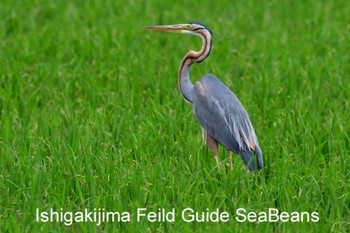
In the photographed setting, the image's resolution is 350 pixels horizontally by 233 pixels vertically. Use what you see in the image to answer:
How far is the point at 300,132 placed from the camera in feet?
19.4

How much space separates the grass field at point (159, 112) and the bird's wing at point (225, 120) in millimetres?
130

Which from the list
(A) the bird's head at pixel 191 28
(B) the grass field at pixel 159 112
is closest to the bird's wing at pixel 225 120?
(B) the grass field at pixel 159 112

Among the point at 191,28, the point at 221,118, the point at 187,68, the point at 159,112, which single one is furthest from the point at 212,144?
the point at 159,112

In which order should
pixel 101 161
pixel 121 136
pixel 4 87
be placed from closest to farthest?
pixel 101 161, pixel 121 136, pixel 4 87

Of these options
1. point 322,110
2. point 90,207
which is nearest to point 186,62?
point 90,207

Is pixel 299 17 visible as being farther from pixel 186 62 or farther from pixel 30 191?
pixel 30 191

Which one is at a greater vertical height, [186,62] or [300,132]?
[186,62]

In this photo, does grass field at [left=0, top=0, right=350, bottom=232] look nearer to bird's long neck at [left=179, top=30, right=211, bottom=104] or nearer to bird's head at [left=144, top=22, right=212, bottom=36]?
bird's long neck at [left=179, top=30, right=211, bottom=104]

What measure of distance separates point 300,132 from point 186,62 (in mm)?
1052

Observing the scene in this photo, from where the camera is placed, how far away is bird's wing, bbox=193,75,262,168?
5.13 m

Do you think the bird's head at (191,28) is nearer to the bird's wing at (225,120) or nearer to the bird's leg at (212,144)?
the bird's wing at (225,120)

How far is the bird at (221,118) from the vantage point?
5.13 m

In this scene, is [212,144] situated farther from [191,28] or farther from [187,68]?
[191,28]

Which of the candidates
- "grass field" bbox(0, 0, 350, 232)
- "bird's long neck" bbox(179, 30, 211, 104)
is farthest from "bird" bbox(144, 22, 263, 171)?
"grass field" bbox(0, 0, 350, 232)
